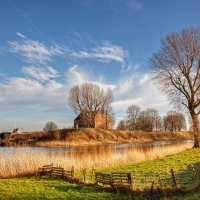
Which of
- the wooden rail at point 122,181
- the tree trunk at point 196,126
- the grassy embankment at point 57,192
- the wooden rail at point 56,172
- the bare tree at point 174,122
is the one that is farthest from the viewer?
the bare tree at point 174,122

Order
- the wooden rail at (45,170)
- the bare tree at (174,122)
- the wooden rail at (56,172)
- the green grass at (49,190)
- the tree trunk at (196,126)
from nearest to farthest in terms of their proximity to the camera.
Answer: the green grass at (49,190)
the wooden rail at (56,172)
the wooden rail at (45,170)
the tree trunk at (196,126)
the bare tree at (174,122)

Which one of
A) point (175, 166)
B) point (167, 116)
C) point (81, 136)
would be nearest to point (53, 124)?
point (167, 116)

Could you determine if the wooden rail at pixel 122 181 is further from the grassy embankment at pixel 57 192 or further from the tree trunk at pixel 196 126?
the tree trunk at pixel 196 126

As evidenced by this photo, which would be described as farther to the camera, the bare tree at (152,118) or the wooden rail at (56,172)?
the bare tree at (152,118)

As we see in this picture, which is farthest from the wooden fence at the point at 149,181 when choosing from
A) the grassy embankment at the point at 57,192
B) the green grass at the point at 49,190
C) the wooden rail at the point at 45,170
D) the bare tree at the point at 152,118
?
the bare tree at the point at 152,118

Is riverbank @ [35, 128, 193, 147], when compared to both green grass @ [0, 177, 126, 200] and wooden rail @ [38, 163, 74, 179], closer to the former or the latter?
wooden rail @ [38, 163, 74, 179]

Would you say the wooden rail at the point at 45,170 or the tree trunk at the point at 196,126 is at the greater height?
the tree trunk at the point at 196,126

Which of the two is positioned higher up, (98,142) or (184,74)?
(184,74)

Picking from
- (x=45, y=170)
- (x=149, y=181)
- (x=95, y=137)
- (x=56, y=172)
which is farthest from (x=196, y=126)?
(x=95, y=137)

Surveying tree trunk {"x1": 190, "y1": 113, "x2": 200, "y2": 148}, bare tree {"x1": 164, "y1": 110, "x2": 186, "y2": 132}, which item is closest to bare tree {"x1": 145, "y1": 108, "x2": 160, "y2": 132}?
bare tree {"x1": 164, "y1": 110, "x2": 186, "y2": 132}

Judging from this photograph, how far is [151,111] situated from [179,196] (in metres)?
77.2

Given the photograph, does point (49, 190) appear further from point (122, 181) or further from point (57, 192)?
point (122, 181)

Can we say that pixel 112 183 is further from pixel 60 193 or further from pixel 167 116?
pixel 167 116

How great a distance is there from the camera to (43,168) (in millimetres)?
14625
